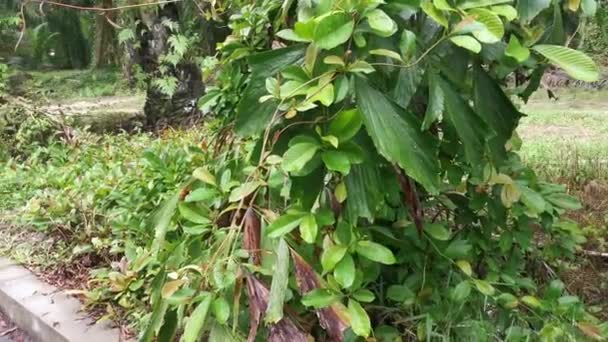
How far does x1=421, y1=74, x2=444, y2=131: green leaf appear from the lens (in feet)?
3.82

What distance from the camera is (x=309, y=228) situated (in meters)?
1.32

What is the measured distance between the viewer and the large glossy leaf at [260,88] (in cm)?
126

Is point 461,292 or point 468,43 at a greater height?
A: point 468,43

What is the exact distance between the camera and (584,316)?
1.70m

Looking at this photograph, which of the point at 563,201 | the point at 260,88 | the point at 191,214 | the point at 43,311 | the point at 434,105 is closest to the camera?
the point at 434,105

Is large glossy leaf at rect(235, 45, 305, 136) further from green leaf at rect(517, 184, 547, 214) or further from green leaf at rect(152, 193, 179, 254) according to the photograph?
green leaf at rect(517, 184, 547, 214)

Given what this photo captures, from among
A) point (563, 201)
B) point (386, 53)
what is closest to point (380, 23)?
point (386, 53)

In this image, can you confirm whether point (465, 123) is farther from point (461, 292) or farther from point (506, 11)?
point (461, 292)

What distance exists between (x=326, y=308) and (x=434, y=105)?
53 centimetres

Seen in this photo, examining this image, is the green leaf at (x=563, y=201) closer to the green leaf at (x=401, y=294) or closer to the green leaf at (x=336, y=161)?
the green leaf at (x=401, y=294)

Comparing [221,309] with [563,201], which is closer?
[221,309]

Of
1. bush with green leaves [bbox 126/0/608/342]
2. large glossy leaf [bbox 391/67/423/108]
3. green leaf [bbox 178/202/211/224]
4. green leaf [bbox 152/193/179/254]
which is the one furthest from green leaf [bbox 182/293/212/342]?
large glossy leaf [bbox 391/67/423/108]

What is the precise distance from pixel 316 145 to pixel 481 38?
0.38 metres

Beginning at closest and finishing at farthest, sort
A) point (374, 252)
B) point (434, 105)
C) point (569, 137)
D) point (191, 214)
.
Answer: point (434, 105), point (374, 252), point (191, 214), point (569, 137)
